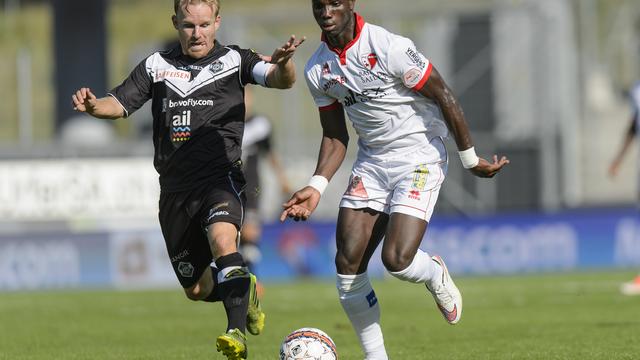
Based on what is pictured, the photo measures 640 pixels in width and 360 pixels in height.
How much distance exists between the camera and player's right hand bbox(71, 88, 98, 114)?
8297mm

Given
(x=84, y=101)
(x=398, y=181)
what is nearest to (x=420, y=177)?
(x=398, y=181)

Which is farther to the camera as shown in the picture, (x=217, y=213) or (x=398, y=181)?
(x=217, y=213)

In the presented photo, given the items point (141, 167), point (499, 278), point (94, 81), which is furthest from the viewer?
point (94, 81)

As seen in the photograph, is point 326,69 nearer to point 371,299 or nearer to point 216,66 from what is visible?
point 216,66

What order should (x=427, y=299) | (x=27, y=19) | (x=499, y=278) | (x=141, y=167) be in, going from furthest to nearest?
(x=27, y=19) < (x=141, y=167) < (x=499, y=278) < (x=427, y=299)

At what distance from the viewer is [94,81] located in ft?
93.6

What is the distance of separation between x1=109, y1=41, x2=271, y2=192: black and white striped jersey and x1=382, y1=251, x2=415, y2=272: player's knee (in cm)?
139

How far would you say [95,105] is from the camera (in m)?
8.47

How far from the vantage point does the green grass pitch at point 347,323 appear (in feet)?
32.0

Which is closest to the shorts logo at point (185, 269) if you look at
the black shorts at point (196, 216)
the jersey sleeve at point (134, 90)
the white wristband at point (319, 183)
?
the black shorts at point (196, 216)

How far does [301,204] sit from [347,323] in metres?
4.74

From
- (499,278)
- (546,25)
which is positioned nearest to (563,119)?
(546,25)

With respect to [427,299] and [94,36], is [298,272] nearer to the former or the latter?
[427,299]

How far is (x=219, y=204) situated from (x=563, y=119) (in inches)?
646
